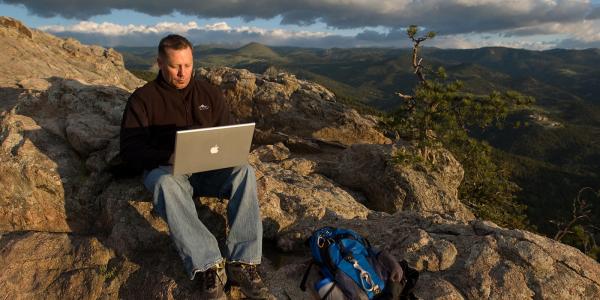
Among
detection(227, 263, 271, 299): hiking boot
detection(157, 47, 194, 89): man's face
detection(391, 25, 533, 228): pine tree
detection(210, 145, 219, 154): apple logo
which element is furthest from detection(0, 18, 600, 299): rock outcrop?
detection(391, 25, 533, 228): pine tree

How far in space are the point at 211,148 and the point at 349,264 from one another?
293cm

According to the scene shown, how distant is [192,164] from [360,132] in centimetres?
1686

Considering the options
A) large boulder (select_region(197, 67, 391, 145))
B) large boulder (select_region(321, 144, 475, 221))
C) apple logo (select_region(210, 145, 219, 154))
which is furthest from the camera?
large boulder (select_region(197, 67, 391, 145))

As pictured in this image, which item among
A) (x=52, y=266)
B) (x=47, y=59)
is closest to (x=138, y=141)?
(x=52, y=266)

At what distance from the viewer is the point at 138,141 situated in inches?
269

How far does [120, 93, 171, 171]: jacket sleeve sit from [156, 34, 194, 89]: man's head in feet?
2.31

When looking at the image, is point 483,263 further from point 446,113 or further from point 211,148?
point 446,113

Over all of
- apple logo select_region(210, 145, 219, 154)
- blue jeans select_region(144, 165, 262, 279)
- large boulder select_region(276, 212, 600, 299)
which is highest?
apple logo select_region(210, 145, 219, 154)

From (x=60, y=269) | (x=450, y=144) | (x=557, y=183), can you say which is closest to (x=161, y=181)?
(x=60, y=269)

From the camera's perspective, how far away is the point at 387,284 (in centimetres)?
630

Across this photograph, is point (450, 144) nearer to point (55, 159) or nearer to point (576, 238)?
point (576, 238)

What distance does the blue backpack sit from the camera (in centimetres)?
615

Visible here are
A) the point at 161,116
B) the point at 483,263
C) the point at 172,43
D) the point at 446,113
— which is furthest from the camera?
the point at 446,113

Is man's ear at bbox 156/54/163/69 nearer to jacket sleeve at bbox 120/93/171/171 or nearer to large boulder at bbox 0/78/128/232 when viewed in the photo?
jacket sleeve at bbox 120/93/171/171
